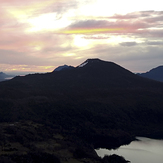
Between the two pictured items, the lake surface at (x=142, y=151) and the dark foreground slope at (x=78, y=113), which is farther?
the lake surface at (x=142, y=151)

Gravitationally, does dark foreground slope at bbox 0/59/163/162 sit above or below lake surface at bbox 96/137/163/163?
above

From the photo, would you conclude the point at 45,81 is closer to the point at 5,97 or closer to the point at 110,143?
the point at 5,97

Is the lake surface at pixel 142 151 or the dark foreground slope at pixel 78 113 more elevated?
the dark foreground slope at pixel 78 113

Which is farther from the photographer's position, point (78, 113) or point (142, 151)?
point (78, 113)

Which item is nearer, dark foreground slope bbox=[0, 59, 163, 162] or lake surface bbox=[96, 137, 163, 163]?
dark foreground slope bbox=[0, 59, 163, 162]
